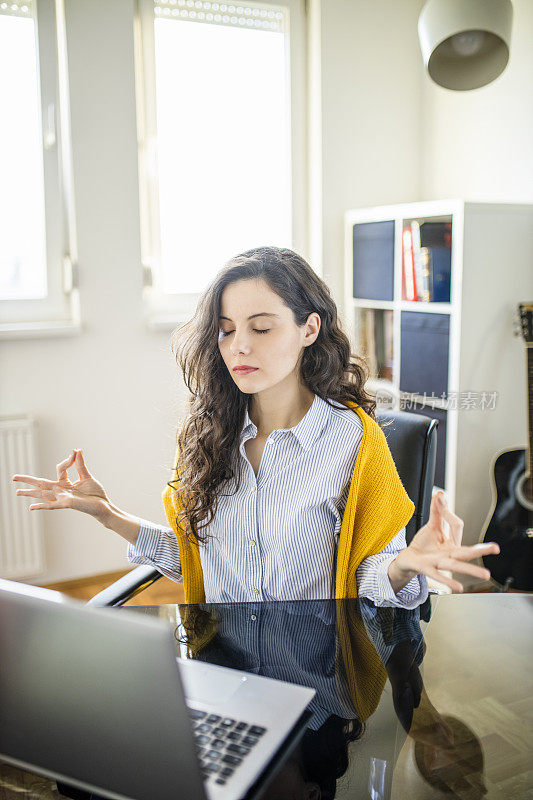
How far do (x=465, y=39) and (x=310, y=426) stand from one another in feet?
2.68

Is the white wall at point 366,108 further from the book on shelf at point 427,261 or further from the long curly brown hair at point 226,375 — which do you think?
the long curly brown hair at point 226,375

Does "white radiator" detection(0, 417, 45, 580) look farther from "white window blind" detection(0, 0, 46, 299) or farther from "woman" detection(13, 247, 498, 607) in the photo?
"woman" detection(13, 247, 498, 607)

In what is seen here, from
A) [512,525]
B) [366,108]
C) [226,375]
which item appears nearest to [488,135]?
[366,108]

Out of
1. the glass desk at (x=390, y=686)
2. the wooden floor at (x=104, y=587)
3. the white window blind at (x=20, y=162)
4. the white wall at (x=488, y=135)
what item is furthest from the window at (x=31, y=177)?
the glass desk at (x=390, y=686)

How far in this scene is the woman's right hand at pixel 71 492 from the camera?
52.9 inches

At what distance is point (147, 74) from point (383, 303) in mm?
1336

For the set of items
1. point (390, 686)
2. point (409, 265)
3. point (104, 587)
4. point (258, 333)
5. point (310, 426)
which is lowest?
point (104, 587)

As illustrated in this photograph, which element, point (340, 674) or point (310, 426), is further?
point (310, 426)

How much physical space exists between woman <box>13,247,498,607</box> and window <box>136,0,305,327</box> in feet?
5.37

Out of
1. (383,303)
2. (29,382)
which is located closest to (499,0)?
(383,303)

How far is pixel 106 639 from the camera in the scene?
2.10 ft

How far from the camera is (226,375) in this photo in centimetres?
147

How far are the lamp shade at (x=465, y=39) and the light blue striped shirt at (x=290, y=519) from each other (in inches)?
28.9

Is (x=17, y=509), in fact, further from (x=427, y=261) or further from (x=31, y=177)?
(x=427, y=261)
